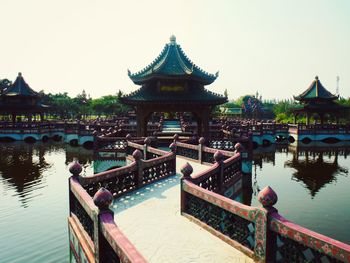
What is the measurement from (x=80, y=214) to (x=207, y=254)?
336 cm

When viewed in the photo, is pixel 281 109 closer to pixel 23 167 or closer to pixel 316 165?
pixel 316 165

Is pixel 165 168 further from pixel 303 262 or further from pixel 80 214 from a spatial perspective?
pixel 303 262

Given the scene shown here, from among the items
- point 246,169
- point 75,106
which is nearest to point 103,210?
point 246,169

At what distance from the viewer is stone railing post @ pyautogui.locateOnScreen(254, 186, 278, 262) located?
5309 mm

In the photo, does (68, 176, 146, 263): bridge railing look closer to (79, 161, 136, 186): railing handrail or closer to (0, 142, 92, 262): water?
(79, 161, 136, 186): railing handrail

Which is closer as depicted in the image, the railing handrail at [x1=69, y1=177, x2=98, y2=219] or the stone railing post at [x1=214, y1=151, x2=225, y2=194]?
the railing handrail at [x1=69, y1=177, x2=98, y2=219]

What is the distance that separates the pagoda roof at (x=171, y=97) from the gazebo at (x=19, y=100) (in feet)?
99.4

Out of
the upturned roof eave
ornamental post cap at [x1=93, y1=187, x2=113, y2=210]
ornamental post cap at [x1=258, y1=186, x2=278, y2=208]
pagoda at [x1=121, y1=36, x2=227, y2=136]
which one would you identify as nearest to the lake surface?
ornamental post cap at [x1=93, y1=187, x2=113, y2=210]

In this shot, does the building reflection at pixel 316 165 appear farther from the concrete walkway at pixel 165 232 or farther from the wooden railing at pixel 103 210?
the concrete walkway at pixel 165 232

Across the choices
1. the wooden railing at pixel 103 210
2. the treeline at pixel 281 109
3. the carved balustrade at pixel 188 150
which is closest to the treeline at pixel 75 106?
the treeline at pixel 281 109

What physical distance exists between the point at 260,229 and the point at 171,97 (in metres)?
18.2

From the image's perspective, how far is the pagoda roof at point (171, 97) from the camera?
74.5 ft

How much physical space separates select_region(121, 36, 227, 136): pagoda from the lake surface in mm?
6928

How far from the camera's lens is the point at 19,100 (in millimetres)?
46469
